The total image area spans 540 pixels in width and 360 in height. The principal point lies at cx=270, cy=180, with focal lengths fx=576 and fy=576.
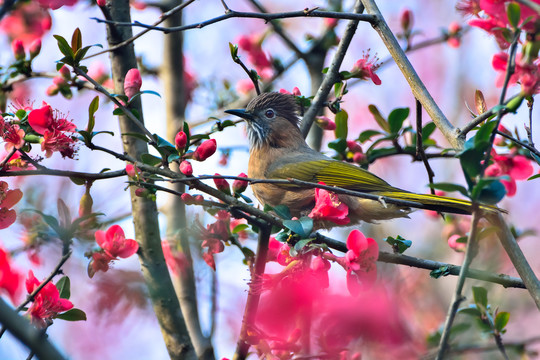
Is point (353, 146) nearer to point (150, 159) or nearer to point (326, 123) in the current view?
point (326, 123)

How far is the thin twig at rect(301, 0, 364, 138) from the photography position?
9.94ft

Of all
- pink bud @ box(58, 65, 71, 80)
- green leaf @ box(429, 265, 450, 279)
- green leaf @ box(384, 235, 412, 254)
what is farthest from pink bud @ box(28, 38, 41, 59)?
green leaf @ box(429, 265, 450, 279)

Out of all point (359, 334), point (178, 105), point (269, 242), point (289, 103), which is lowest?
point (359, 334)

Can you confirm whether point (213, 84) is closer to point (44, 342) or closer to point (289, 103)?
point (289, 103)

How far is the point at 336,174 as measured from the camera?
379cm

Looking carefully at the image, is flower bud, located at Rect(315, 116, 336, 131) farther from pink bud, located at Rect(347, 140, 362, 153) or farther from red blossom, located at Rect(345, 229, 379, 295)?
red blossom, located at Rect(345, 229, 379, 295)

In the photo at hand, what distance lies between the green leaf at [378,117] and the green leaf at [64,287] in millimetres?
1834

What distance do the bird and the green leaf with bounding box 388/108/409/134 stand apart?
0.38 m

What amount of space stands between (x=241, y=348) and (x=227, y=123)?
108 centimetres

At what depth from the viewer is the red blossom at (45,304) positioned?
85.4 inches

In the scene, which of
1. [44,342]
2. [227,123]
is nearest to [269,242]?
[227,123]

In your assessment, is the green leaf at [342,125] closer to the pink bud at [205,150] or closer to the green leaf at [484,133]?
the pink bud at [205,150]

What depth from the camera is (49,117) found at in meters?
2.35

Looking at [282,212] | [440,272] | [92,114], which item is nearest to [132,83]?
[92,114]
